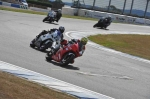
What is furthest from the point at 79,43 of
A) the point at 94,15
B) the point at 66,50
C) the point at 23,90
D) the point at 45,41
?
the point at 94,15

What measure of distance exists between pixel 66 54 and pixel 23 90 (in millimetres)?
5725

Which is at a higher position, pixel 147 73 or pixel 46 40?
pixel 46 40

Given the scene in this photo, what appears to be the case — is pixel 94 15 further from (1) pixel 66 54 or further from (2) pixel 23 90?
(2) pixel 23 90

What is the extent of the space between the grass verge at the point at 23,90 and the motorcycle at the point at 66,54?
4.35 metres

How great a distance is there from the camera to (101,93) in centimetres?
1021

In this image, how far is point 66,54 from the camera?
13.4 metres

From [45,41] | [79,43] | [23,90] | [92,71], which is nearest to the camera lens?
[23,90]

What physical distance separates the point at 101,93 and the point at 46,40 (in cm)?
582

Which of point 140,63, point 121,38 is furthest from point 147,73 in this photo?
point 121,38

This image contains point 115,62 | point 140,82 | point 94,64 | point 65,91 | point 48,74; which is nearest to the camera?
point 65,91

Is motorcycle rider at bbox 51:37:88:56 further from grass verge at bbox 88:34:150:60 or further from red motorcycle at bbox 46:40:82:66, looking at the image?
grass verge at bbox 88:34:150:60

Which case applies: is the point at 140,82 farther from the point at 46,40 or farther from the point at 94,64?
the point at 46,40

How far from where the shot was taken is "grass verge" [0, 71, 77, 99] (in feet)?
23.9

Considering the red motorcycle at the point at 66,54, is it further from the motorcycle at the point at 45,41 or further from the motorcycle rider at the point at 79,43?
the motorcycle at the point at 45,41
